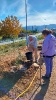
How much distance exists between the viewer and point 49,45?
646cm

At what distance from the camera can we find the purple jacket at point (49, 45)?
21.0ft

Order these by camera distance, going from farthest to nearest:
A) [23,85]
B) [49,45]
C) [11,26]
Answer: [11,26] → [49,45] → [23,85]

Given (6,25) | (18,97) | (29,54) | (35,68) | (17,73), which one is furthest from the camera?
(6,25)

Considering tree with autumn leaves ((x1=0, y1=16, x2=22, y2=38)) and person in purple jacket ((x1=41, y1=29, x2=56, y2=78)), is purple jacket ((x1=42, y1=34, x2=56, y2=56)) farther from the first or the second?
tree with autumn leaves ((x1=0, y1=16, x2=22, y2=38))

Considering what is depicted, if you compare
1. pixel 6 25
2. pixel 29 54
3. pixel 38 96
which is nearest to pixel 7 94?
pixel 38 96

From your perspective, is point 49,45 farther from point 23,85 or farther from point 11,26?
point 11,26

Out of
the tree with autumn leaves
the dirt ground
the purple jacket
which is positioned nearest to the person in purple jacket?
the purple jacket

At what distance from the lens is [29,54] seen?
8.58m

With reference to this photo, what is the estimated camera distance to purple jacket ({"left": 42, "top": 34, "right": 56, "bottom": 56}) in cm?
639

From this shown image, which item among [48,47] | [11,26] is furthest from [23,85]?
[11,26]

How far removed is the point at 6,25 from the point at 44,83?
3797cm

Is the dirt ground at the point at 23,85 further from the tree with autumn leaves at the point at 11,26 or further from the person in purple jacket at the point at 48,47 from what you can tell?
the tree with autumn leaves at the point at 11,26

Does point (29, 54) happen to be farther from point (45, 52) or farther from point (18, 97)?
point (18, 97)

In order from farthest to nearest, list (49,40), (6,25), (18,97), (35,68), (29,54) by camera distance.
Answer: (6,25) < (29,54) < (35,68) < (49,40) < (18,97)
